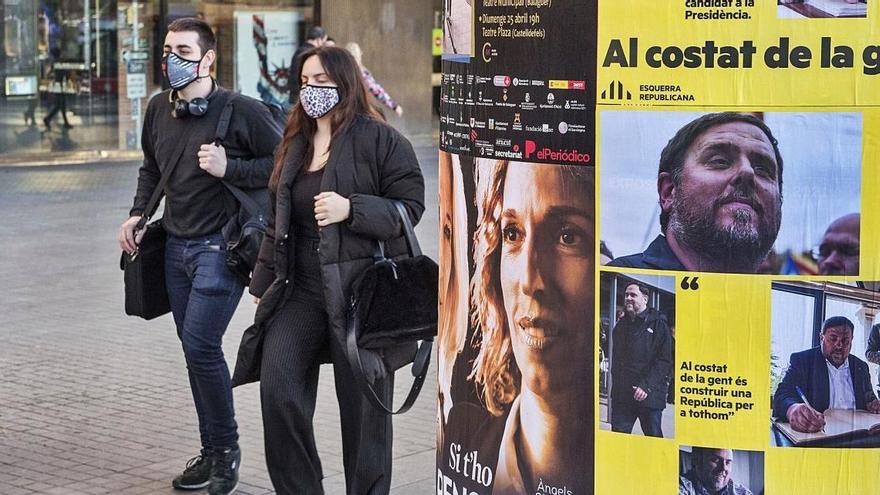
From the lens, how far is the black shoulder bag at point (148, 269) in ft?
20.1

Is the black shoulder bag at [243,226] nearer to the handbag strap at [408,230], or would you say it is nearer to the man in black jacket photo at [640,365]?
the handbag strap at [408,230]

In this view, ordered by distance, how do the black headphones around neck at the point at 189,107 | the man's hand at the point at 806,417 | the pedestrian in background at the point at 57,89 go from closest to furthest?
the man's hand at the point at 806,417, the black headphones around neck at the point at 189,107, the pedestrian in background at the point at 57,89

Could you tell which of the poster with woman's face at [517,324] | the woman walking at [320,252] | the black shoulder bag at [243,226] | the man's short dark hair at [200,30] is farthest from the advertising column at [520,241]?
the man's short dark hair at [200,30]

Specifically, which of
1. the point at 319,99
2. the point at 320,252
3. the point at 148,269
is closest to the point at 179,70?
the point at 148,269

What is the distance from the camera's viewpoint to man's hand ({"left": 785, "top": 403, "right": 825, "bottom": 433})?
3.31 metres

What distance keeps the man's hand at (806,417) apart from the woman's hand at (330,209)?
2.11 meters

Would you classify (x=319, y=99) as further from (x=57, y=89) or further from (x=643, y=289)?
(x=57, y=89)

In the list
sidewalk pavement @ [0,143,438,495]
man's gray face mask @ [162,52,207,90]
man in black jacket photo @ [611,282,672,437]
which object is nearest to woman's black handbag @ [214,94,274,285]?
man's gray face mask @ [162,52,207,90]

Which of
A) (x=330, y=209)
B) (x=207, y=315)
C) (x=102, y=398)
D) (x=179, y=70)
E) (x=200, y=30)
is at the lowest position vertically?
(x=102, y=398)

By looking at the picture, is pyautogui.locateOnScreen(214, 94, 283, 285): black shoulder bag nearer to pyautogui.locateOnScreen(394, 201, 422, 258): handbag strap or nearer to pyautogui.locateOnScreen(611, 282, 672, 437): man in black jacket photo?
pyautogui.locateOnScreen(394, 201, 422, 258): handbag strap

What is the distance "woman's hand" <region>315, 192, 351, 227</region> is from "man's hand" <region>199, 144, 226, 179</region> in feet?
2.96

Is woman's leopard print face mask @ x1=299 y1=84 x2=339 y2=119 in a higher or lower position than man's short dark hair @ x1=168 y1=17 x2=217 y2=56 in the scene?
lower

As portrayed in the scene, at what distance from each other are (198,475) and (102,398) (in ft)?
5.94

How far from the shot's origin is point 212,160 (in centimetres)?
580
